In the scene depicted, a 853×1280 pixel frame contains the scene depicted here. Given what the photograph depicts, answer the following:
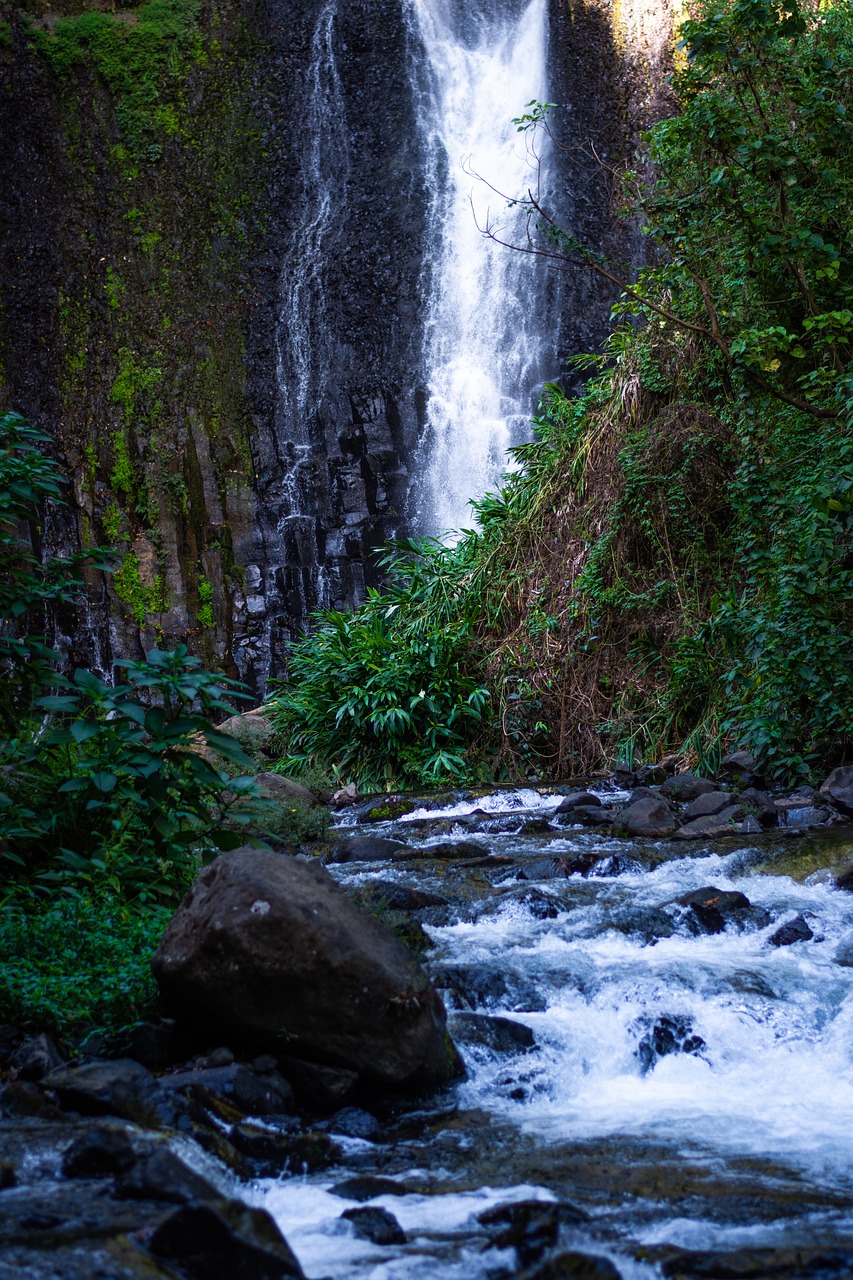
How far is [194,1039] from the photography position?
3166 mm

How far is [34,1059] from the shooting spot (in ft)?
9.55

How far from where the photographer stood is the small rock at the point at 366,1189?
245cm

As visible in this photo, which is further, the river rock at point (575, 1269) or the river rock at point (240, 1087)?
the river rock at point (240, 1087)

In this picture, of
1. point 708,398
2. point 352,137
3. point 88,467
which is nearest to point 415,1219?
point 708,398

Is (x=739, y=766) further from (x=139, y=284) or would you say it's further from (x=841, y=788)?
(x=139, y=284)

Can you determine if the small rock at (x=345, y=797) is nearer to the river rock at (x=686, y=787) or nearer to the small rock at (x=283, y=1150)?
the river rock at (x=686, y=787)

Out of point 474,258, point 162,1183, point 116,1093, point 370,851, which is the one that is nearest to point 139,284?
point 474,258

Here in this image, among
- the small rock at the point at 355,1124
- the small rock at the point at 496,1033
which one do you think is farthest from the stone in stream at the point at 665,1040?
the small rock at the point at 355,1124

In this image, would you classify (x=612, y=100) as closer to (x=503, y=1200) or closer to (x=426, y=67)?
(x=426, y=67)

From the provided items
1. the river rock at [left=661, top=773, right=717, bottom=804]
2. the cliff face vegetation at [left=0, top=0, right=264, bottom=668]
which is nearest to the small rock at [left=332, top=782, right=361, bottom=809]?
the river rock at [left=661, top=773, right=717, bottom=804]

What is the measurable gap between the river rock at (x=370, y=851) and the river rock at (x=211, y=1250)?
3766mm

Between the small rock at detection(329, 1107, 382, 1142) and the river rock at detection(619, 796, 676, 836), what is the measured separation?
125 inches

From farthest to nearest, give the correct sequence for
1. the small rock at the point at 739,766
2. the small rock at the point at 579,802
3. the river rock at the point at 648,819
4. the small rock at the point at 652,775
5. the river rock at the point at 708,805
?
the small rock at the point at 652,775
the small rock at the point at 739,766
the small rock at the point at 579,802
the river rock at the point at 708,805
the river rock at the point at 648,819

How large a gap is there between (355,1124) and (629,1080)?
36.0 inches
